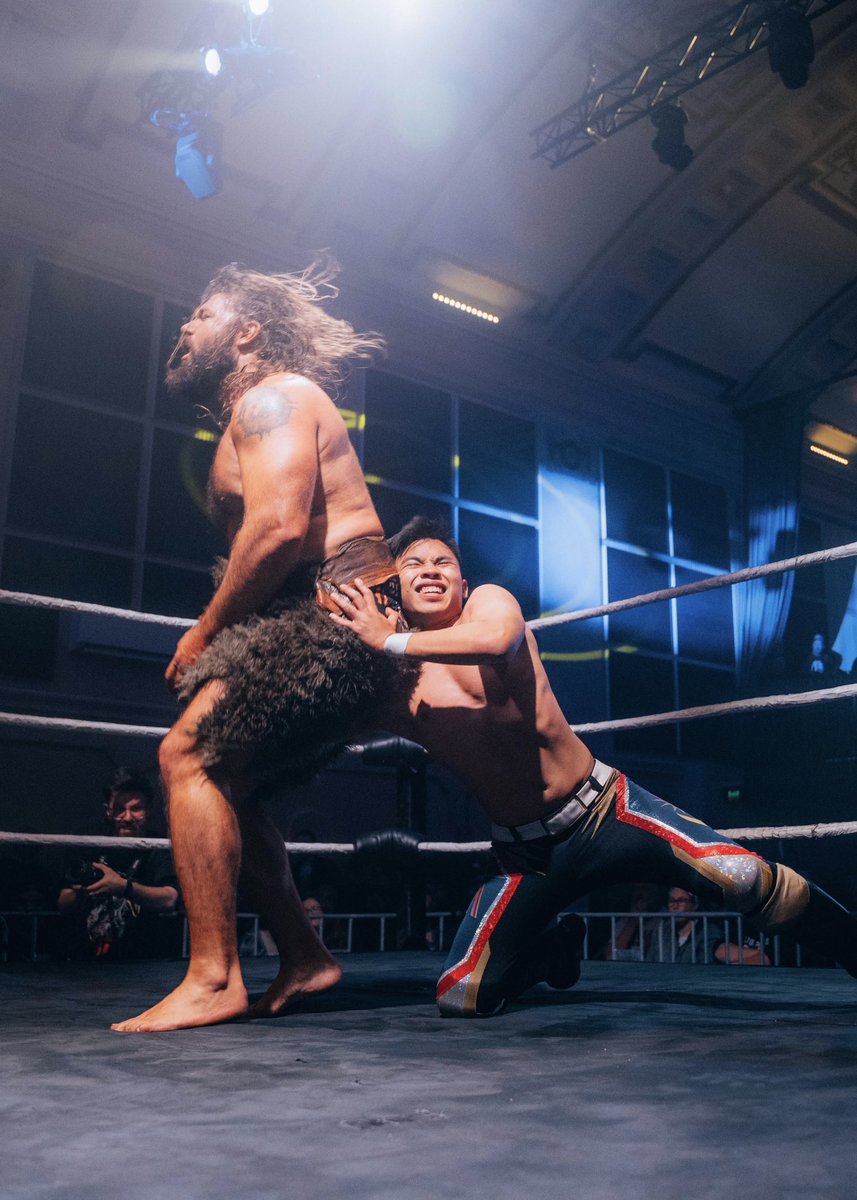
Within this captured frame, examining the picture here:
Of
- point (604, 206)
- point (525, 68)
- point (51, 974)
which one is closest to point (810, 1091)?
point (51, 974)

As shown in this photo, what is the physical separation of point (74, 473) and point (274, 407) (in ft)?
19.3

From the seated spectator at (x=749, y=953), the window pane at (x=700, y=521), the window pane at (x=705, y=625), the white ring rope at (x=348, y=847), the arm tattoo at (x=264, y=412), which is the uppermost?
the window pane at (x=700, y=521)

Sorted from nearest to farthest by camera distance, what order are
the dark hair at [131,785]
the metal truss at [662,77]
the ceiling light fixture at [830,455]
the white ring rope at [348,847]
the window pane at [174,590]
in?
the white ring rope at [348,847]
the dark hair at [131,785]
the metal truss at [662,77]
the window pane at [174,590]
the ceiling light fixture at [830,455]

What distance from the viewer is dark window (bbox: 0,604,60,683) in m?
6.88

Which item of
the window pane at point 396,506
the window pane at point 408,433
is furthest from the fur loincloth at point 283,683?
the window pane at point 408,433

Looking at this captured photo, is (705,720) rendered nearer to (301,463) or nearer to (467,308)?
(467,308)

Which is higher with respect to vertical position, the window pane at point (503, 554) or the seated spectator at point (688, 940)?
the window pane at point (503, 554)

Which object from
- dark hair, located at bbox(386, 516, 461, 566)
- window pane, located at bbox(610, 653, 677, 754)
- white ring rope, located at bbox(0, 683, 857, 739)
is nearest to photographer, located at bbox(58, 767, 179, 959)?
white ring rope, located at bbox(0, 683, 857, 739)

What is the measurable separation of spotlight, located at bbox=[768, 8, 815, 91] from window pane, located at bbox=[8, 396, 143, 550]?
480cm

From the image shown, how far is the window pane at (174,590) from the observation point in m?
7.49

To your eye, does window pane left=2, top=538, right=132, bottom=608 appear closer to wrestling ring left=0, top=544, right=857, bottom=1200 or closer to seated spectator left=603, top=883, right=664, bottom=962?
seated spectator left=603, top=883, right=664, bottom=962

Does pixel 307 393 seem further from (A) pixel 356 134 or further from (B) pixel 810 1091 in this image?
(A) pixel 356 134

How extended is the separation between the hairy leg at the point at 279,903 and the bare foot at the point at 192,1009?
0.55 ft

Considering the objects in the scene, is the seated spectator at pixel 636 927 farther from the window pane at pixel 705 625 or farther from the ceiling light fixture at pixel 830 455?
the ceiling light fixture at pixel 830 455
